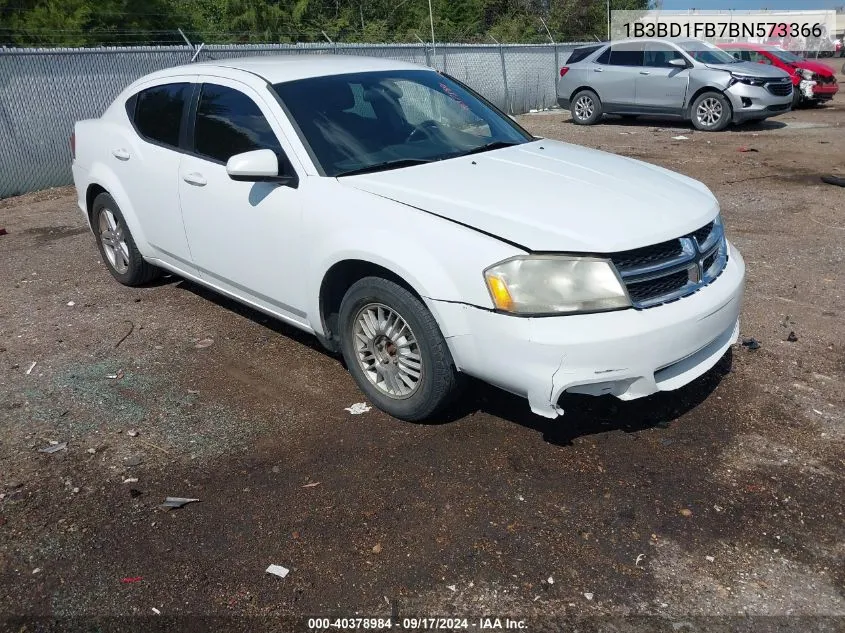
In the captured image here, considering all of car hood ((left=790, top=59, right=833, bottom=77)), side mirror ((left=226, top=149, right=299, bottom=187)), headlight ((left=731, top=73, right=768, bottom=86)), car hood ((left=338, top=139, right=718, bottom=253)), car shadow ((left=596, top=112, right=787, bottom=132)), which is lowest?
car shadow ((left=596, top=112, right=787, bottom=132))

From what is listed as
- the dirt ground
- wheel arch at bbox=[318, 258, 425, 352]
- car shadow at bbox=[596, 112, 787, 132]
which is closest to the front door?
wheel arch at bbox=[318, 258, 425, 352]

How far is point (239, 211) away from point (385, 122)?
98 centimetres

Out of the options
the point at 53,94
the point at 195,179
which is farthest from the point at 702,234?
the point at 53,94

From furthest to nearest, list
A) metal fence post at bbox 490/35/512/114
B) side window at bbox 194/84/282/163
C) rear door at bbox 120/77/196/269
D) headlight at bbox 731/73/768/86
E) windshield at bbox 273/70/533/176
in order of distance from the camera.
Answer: metal fence post at bbox 490/35/512/114, headlight at bbox 731/73/768/86, rear door at bbox 120/77/196/269, side window at bbox 194/84/282/163, windshield at bbox 273/70/533/176

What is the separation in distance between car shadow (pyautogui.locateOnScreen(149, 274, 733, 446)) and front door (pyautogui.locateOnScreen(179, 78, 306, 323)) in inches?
41.6

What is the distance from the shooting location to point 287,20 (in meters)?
23.8

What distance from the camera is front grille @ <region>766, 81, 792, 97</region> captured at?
1417cm

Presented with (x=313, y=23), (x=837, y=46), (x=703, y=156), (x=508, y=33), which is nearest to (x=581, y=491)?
(x=703, y=156)

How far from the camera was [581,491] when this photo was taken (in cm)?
338

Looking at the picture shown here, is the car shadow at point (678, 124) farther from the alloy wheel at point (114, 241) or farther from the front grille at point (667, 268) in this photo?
the front grille at point (667, 268)

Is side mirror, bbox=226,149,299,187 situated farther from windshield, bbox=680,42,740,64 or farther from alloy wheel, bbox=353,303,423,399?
windshield, bbox=680,42,740,64

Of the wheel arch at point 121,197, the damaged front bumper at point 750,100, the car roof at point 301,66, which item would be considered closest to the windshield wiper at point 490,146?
the car roof at point 301,66

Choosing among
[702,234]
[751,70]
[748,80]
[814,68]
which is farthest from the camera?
[814,68]

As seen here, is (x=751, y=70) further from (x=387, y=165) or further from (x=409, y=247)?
(x=409, y=247)
